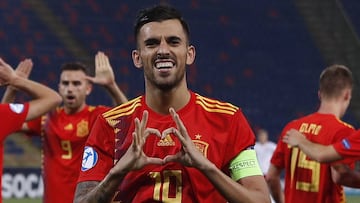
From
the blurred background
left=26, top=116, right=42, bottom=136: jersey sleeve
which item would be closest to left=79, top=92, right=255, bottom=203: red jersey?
left=26, top=116, right=42, bottom=136: jersey sleeve

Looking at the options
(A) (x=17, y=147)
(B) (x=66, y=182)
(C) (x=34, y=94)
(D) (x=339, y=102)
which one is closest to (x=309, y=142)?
(D) (x=339, y=102)

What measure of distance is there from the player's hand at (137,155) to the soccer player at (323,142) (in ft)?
7.80

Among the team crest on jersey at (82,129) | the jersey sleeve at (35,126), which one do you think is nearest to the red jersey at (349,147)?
the team crest on jersey at (82,129)

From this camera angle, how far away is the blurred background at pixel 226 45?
55.5ft

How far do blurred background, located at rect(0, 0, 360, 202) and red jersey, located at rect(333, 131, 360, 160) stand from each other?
11.1 m

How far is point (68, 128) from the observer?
7.63 metres

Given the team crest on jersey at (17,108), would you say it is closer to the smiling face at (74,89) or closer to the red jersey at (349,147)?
the red jersey at (349,147)

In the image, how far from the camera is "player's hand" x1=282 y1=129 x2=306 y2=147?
546cm

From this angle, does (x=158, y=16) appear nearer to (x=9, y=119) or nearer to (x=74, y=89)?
(x=9, y=119)

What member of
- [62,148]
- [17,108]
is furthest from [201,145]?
[62,148]

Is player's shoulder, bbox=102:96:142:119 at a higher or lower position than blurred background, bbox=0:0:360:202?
lower

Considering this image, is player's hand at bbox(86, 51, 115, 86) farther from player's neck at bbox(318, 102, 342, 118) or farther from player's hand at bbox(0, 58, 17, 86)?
player's neck at bbox(318, 102, 342, 118)

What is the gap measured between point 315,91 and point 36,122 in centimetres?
1125

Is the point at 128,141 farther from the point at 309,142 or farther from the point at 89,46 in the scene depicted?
the point at 89,46
